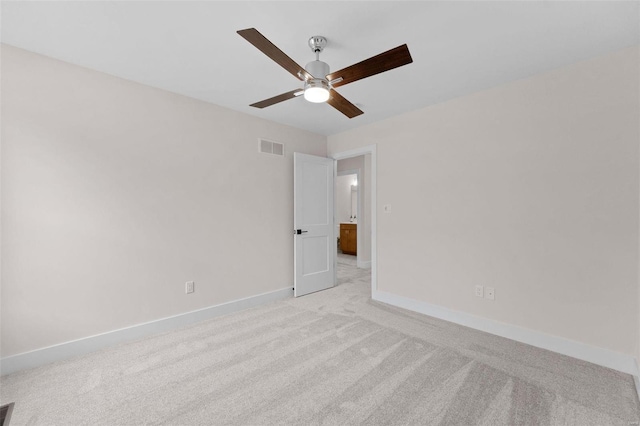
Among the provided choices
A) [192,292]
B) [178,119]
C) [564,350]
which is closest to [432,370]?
[564,350]

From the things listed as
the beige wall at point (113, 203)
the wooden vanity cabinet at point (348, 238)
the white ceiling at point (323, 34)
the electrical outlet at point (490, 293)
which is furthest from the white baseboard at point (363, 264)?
the white ceiling at point (323, 34)

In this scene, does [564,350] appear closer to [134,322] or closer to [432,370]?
[432,370]

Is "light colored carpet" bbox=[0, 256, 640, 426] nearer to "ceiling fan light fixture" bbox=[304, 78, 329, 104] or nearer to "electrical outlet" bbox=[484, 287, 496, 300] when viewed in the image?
"electrical outlet" bbox=[484, 287, 496, 300]

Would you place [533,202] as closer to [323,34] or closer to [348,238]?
[323,34]

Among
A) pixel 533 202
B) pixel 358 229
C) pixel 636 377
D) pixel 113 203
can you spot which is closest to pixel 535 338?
pixel 636 377

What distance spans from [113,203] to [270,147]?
190cm

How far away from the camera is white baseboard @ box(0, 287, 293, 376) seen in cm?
210

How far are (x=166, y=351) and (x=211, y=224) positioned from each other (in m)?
1.33

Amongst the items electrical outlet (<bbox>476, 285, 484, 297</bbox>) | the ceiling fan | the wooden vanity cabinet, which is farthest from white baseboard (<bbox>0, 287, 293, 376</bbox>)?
the wooden vanity cabinet

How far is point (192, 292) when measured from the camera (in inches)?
118

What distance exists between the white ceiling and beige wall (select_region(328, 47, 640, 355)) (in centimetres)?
31

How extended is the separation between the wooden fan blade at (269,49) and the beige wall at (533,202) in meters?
2.03

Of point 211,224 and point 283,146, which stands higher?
point 283,146

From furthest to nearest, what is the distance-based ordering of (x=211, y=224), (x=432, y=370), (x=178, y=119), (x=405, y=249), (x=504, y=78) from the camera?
1. (x=405, y=249)
2. (x=211, y=224)
3. (x=178, y=119)
4. (x=504, y=78)
5. (x=432, y=370)
